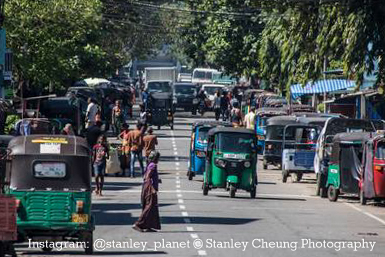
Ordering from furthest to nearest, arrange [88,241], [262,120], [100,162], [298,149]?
[262,120] < [298,149] < [100,162] < [88,241]

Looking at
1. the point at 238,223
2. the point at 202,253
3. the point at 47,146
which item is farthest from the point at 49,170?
the point at 238,223

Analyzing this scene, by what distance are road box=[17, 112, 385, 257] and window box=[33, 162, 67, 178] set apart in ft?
4.24

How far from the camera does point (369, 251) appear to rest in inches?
866

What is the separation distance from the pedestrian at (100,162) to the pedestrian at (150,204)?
25.0 feet

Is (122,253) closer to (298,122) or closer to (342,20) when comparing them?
(342,20)

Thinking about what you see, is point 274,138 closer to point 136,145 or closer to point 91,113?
point 136,145

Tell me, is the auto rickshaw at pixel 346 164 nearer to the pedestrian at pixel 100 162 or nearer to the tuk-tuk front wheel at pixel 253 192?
the tuk-tuk front wheel at pixel 253 192

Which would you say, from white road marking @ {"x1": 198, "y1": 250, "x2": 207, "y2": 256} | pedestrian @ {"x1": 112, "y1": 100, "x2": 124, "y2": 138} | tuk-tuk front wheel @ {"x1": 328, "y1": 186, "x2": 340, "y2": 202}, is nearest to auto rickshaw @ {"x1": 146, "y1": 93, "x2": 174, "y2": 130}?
pedestrian @ {"x1": 112, "y1": 100, "x2": 124, "y2": 138}

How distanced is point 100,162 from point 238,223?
6.87 meters

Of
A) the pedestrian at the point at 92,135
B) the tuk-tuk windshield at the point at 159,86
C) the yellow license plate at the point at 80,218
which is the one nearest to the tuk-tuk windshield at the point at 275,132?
the pedestrian at the point at 92,135

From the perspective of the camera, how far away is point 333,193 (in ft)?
109

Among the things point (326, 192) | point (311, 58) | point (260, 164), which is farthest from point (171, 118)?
point (311, 58)

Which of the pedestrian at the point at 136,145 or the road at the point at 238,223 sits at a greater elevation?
the pedestrian at the point at 136,145

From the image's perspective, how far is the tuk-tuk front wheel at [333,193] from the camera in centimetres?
3294
